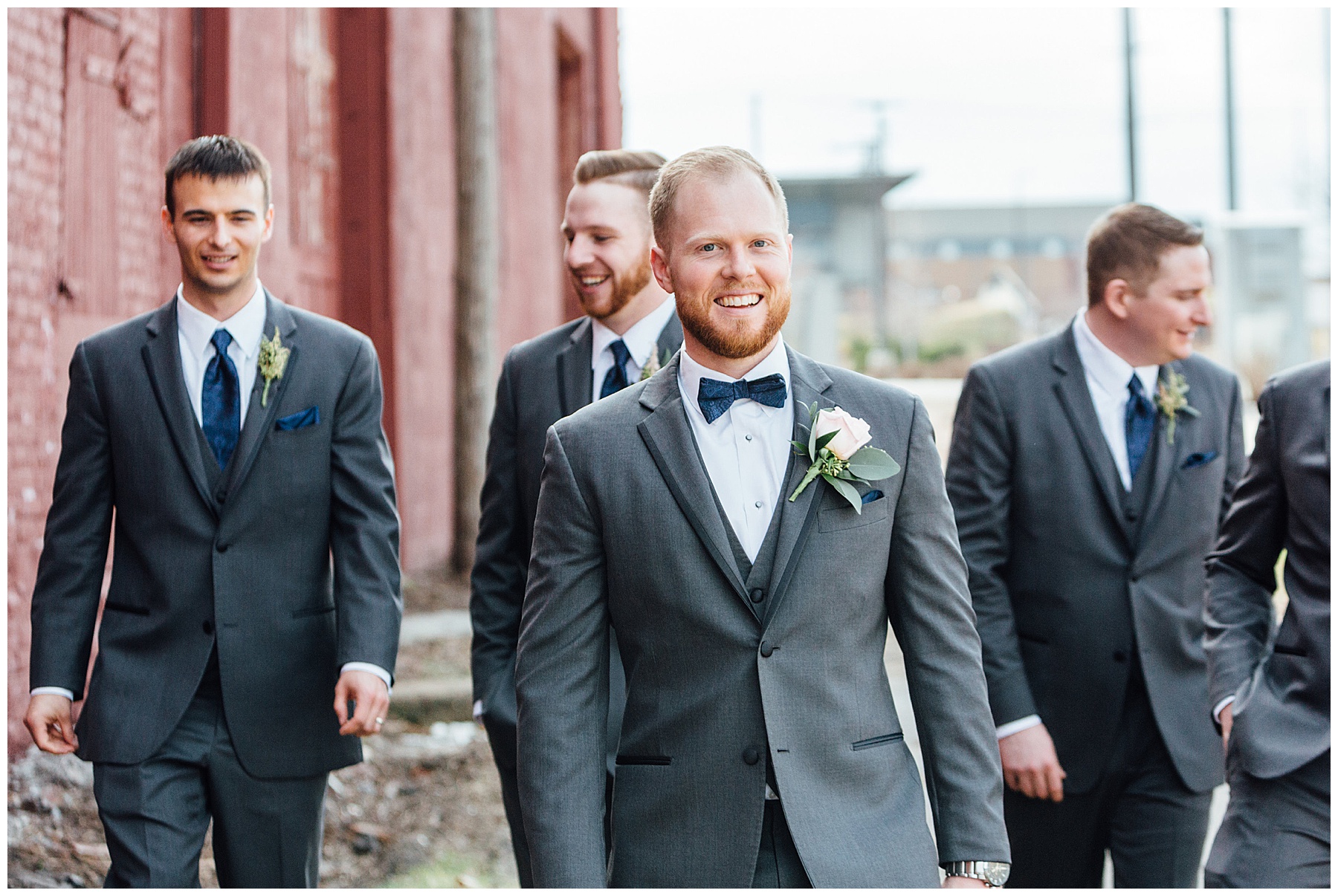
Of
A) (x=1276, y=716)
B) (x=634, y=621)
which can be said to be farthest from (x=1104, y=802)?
(x=634, y=621)

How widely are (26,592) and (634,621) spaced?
4023 millimetres

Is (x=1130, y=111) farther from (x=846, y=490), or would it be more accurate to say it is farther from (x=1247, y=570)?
(x=846, y=490)

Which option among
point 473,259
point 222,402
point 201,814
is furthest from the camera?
point 473,259

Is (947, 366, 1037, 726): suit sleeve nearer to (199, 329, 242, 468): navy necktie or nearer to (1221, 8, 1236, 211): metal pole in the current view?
(199, 329, 242, 468): navy necktie

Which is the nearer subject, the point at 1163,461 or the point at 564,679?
the point at 564,679

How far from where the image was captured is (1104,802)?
14.0ft

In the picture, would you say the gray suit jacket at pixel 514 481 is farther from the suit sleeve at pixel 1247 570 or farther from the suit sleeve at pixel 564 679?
the suit sleeve at pixel 1247 570

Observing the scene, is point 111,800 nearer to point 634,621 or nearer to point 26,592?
point 634,621

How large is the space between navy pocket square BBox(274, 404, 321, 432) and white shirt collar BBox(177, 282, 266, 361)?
221mm

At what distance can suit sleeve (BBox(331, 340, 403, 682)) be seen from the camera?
3.87 meters

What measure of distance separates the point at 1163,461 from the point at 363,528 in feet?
8.17

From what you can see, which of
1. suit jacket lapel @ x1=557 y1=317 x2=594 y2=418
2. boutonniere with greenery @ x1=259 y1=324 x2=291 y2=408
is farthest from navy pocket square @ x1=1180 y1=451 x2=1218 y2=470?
boutonniere with greenery @ x1=259 y1=324 x2=291 y2=408

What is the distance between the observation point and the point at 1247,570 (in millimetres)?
3656

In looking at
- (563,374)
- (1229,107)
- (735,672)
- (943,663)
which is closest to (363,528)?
(563,374)
